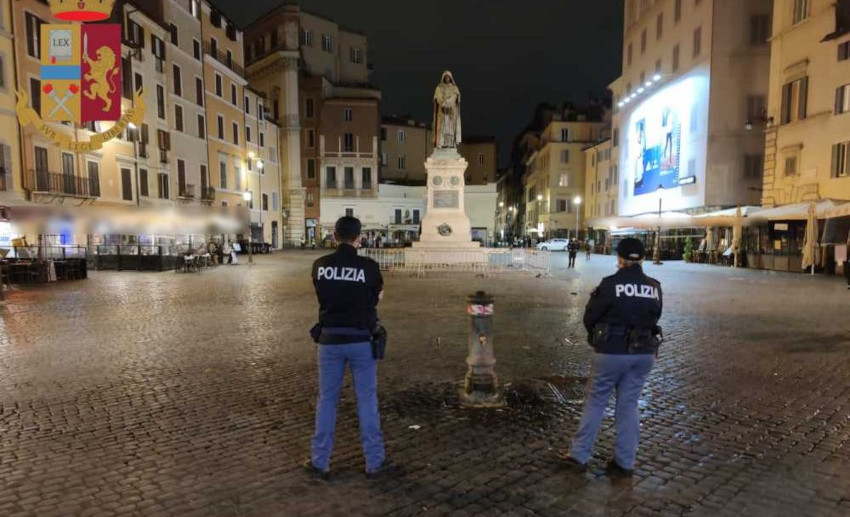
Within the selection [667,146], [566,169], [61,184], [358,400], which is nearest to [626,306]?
[358,400]

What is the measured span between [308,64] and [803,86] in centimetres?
4622

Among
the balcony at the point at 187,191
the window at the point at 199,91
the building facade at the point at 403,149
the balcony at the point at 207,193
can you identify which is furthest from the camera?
the building facade at the point at 403,149

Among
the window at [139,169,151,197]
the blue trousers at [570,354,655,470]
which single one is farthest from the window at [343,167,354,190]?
the blue trousers at [570,354,655,470]

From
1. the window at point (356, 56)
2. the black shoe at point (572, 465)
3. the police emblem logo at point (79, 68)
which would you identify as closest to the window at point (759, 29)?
the police emblem logo at point (79, 68)

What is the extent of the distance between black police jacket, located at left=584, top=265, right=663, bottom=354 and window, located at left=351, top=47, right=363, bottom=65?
62.5m

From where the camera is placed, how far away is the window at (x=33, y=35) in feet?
78.3

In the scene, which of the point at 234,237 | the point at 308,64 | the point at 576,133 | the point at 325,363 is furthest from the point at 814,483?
the point at 576,133

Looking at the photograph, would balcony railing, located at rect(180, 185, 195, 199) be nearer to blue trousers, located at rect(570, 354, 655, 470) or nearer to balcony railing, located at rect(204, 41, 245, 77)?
balcony railing, located at rect(204, 41, 245, 77)

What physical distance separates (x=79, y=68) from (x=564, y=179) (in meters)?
58.2

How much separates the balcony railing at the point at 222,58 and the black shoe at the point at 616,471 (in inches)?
1721

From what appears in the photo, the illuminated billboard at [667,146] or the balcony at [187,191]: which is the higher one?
the illuminated billboard at [667,146]

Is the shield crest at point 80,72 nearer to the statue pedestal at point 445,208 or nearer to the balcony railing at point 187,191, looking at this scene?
the statue pedestal at point 445,208

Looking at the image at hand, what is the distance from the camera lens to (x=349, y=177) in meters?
56.4

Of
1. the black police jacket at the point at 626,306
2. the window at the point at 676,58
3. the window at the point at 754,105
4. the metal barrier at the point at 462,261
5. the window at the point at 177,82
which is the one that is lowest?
the metal barrier at the point at 462,261
